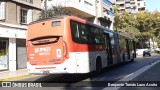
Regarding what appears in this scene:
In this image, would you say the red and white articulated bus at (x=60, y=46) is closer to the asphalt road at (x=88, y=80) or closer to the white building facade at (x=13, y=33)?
the asphalt road at (x=88, y=80)

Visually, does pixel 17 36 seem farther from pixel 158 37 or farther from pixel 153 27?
pixel 158 37

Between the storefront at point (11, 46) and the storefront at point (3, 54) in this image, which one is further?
the storefront at point (3, 54)

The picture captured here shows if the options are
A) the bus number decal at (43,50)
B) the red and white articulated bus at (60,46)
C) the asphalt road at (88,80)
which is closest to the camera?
the asphalt road at (88,80)

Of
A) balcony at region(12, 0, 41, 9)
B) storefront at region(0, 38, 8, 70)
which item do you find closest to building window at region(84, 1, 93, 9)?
balcony at region(12, 0, 41, 9)

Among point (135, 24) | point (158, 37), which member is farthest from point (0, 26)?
point (158, 37)

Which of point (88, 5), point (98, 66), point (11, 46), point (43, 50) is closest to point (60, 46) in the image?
point (43, 50)

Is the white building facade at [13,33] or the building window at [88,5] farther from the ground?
the building window at [88,5]

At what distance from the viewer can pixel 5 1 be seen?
74.6ft

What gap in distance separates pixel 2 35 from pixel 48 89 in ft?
41.6

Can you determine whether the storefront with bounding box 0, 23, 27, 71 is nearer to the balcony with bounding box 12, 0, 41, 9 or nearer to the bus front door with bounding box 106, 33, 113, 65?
the balcony with bounding box 12, 0, 41, 9

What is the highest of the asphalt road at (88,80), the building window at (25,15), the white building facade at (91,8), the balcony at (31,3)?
the white building facade at (91,8)

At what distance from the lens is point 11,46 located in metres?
23.0

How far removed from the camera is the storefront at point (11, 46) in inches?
870

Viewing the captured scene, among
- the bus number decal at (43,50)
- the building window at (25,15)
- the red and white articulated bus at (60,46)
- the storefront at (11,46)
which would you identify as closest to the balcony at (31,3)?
the building window at (25,15)
